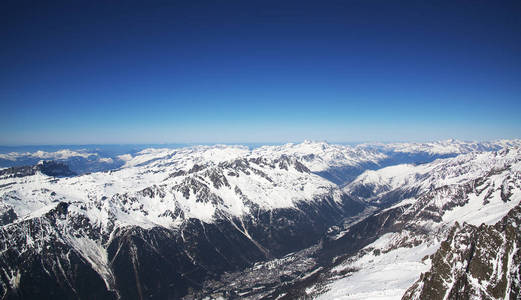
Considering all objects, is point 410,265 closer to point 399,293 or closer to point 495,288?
point 399,293

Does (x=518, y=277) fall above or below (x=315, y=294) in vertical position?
above

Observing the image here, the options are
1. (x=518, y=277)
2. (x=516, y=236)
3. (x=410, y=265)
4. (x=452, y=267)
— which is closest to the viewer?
(x=518, y=277)

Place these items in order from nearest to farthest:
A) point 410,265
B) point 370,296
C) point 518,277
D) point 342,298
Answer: point 518,277
point 370,296
point 342,298
point 410,265

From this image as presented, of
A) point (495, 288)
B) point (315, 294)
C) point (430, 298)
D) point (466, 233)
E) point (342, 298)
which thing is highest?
point (466, 233)

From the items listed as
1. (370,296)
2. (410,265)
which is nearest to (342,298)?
(370,296)

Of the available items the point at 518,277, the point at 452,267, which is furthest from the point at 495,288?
the point at 452,267

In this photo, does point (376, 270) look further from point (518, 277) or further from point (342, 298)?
point (518, 277)

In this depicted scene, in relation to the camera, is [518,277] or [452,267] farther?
[452,267]
